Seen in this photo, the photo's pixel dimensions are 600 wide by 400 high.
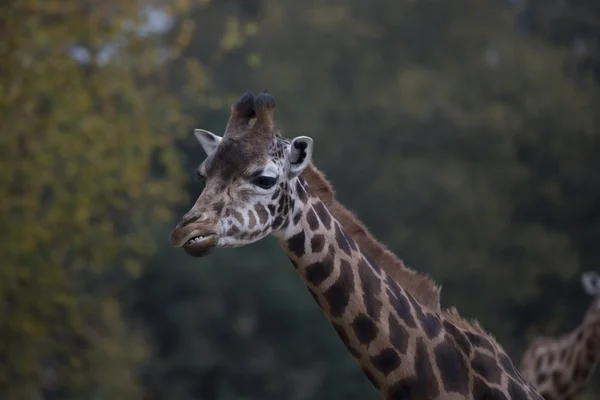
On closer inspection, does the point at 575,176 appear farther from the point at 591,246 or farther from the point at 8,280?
the point at 8,280

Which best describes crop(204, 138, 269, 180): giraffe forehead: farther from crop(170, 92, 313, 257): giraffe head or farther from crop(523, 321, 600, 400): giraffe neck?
crop(523, 321, 600, 400): giraffe neck

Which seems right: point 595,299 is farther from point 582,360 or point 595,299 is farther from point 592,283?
point 582,360

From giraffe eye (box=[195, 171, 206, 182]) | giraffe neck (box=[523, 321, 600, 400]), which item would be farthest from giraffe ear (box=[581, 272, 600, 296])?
giraffe eye (box=[195, 171, 206, 182])

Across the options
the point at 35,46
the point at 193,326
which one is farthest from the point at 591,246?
the point at 35,46

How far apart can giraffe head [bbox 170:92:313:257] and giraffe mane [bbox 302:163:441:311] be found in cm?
27

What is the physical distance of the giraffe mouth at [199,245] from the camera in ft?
17.8

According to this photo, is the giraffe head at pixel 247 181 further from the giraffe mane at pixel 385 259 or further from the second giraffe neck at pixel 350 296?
the giraffe mane at pixel 385 259

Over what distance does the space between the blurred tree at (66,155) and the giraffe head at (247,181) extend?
9.00 metres

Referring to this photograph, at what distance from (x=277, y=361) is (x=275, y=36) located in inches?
449

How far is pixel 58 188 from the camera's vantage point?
15016mm

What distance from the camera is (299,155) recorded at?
593 cm

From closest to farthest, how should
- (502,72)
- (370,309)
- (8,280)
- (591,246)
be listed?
(370,309) → (8,280) → (591,246) → (502,72)

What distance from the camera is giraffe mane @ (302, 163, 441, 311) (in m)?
6.28

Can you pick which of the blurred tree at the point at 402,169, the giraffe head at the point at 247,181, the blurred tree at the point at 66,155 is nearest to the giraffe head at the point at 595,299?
the giraffe head at the point at 247,181
